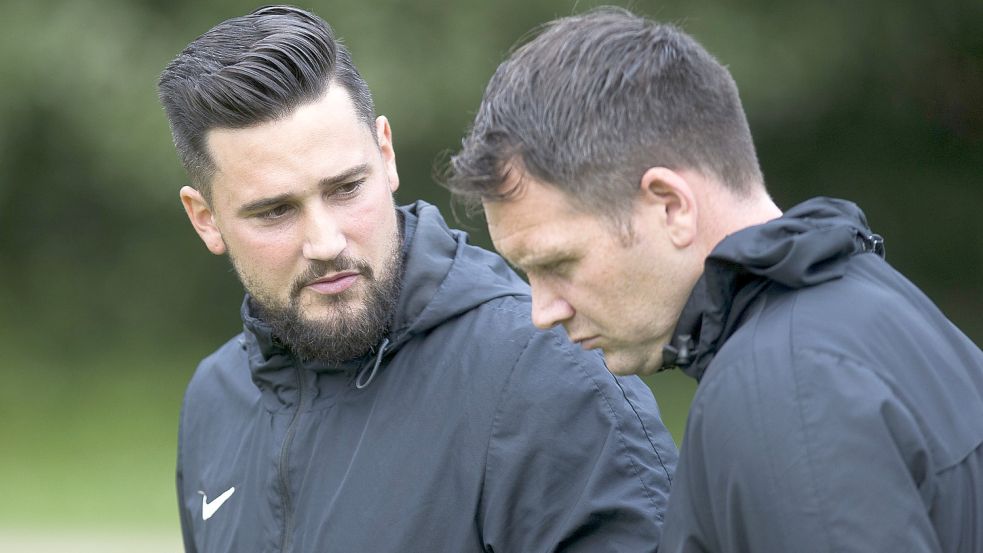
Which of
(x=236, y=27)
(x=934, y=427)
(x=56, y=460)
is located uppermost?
(x=236, y=27)

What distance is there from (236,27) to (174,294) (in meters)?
7.78

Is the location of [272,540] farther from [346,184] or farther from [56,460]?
[56,460]

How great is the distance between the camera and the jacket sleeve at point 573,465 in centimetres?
213

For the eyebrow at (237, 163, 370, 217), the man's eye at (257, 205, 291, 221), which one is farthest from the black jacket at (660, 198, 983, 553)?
the man's eye at (257, 205, 291, 221)

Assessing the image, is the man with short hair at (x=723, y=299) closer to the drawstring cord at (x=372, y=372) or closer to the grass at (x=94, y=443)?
the drawstring cord at (x=372, y=372)

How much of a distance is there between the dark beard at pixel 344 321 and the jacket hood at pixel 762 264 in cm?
83

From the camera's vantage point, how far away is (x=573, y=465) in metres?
2.19

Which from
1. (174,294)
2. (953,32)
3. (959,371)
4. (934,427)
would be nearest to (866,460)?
(934,427)

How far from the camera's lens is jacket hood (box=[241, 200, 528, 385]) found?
95.4 inches

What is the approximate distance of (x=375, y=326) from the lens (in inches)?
94.5

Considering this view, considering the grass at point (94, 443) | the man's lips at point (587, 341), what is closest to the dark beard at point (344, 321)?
the man's lips at point (587, 341)

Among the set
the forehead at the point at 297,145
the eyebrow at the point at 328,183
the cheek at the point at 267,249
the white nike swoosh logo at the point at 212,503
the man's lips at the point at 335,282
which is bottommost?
the white nike swoosh logo at the point at 212,503

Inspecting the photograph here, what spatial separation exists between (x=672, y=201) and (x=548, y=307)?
0.28m

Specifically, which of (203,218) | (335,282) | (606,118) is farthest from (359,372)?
(606,118)
